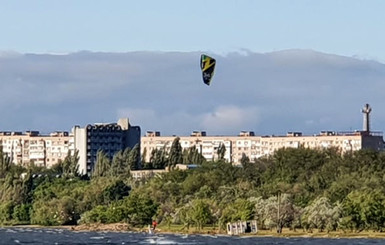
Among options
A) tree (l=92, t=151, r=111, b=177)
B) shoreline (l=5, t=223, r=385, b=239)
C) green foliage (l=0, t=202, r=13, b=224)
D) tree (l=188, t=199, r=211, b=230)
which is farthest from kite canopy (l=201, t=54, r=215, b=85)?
tree (l=92, t=151, r=111, b=177)

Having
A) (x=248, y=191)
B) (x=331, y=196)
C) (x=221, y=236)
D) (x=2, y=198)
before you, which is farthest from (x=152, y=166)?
(x=221, y=236)

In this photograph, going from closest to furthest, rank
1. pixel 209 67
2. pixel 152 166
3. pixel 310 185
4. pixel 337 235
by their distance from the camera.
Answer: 1. pixel 209 67
2. pixel 337 235
3. pixel 310 185
4. pixel 152 166

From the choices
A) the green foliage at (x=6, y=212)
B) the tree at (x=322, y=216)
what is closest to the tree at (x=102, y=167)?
the green foliage at (x=6, y=212)

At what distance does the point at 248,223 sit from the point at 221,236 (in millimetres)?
8216

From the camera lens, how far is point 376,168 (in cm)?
14625

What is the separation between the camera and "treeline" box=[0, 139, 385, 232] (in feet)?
394

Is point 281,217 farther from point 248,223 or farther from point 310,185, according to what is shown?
point 310,185

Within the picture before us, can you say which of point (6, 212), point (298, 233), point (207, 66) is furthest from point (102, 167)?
point (207, 66)

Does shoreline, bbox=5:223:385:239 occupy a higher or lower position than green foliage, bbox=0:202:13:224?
lower

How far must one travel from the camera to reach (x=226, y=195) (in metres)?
141

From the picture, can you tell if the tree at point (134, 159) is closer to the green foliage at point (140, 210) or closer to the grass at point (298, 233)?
the green foliage at point (140, 210)

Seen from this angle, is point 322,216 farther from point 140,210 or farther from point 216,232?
point 140,210

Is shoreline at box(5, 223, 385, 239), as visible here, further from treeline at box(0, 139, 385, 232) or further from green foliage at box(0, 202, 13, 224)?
green foliage at box(0, 202, 13, 224)

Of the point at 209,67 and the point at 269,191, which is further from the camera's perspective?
the point at 269,191
